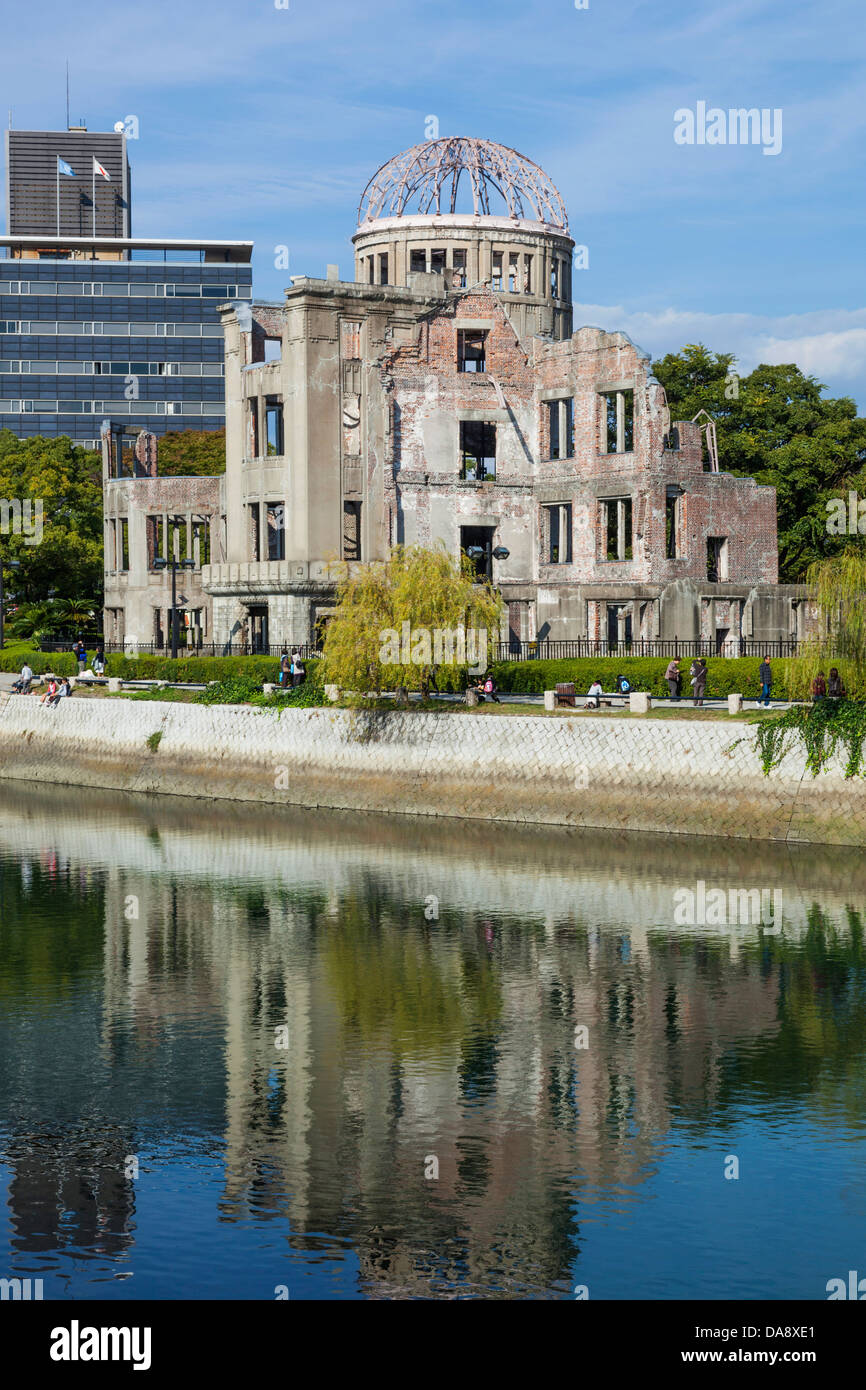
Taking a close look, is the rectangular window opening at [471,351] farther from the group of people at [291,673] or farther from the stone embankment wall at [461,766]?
the stone embankment wall at [461,766]

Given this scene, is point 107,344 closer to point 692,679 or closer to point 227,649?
point 227,649

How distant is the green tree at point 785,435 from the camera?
76.0 metres

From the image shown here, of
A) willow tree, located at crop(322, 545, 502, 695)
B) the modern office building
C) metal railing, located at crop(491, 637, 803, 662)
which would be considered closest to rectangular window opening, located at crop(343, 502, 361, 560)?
metal railing, located at crop(491, 637, 803, 662)

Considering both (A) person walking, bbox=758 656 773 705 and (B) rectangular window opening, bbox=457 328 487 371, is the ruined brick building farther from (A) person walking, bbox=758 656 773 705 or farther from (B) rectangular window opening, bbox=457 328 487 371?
(A) person walking, bbox=758 656 773 705

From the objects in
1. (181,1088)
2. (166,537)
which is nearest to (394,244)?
(166,537)

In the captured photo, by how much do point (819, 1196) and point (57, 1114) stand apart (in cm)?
976

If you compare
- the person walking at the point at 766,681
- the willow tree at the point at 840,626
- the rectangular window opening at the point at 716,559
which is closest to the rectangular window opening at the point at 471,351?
the rectangular window opening at the point at 716,559

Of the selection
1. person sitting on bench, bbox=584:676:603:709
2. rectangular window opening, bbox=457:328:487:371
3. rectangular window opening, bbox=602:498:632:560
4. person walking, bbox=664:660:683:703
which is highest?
rectangular window opening, bbox=457:328:487:371

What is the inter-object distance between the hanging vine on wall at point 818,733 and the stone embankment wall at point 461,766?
0.97 feet

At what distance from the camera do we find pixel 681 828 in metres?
44.3

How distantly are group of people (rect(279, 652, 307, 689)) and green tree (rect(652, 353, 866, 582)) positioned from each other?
26856 mm

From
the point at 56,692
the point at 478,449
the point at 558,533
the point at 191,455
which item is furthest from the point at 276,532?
the point at 191,455

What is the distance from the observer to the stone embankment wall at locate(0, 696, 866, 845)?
42.9 metres

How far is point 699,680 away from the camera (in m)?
48.4
